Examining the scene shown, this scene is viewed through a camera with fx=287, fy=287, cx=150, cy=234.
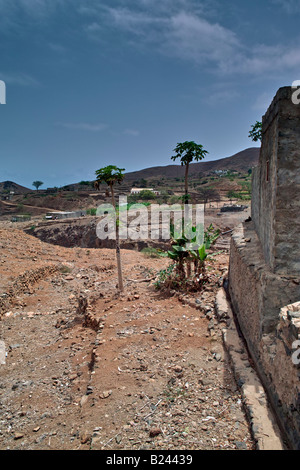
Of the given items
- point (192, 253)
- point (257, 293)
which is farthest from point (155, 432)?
point (192, 253)

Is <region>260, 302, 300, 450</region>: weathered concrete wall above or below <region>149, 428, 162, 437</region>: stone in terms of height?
above

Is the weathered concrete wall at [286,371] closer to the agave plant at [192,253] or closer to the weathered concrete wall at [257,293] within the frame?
the weathered concrete wall at [257,293]

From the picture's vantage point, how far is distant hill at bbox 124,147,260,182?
291 ft

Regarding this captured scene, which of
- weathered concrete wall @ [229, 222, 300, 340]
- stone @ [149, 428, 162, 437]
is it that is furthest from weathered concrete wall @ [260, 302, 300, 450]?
stone @ [149, 428, 162, 437]

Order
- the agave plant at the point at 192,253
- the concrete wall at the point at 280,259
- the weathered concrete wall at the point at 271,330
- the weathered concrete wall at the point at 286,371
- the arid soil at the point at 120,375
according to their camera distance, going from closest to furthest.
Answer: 1. the weathered concrete wall at the point at 286,371
2. the weathered concrete wall at the point at 271,330
3. the concrete wall at the point at 280,259
4. the arid soil at the point at 120,375
5. the agave plant at the point at 192,253

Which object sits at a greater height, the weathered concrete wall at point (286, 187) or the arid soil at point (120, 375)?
the weathered concrete wall at point (286, 187)

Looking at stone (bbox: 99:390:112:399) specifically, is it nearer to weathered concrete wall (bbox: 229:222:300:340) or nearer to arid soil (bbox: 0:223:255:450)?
arid soil (bbox: 0:223:255:450)

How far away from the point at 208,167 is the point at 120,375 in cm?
9927

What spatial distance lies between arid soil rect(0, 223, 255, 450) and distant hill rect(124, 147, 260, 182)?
80887mm

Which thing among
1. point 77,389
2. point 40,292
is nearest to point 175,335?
point 77,389

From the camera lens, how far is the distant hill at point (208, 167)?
3494 inches

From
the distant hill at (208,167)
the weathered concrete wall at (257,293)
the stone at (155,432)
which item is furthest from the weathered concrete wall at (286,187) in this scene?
the distant hill at (208,167)

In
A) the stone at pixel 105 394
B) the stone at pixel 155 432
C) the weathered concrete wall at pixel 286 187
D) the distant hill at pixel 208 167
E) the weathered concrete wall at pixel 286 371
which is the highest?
the distant hill at pixel 208 167

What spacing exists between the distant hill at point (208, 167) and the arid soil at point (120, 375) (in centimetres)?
8089
